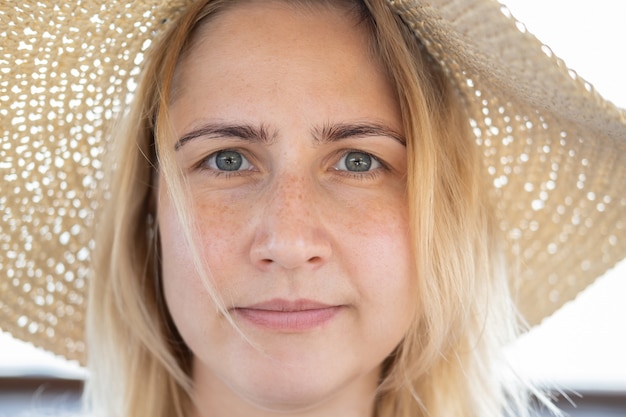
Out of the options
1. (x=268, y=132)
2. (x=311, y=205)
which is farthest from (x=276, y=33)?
(x=311, y=205)

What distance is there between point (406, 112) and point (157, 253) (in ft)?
1.64

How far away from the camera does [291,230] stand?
1.19m

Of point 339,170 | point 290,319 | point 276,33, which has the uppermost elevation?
point 276,33

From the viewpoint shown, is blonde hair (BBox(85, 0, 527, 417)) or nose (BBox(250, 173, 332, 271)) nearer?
nose (BBox(250, 173, 332, 271))

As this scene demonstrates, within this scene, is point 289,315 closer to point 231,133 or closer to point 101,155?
point 231,133

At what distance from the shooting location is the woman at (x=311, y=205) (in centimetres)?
123

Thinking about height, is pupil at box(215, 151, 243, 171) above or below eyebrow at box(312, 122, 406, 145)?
below

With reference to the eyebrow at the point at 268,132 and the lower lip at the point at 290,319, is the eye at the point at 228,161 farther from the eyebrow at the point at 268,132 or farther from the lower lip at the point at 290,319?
the lower lip at the point at 290,319

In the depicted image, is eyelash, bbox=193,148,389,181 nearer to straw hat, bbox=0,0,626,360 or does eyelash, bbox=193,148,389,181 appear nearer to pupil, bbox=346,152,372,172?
pupil, bbox=346,152,372,172

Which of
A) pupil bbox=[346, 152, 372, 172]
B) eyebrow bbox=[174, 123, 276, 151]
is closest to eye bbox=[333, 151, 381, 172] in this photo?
pupil bbox=[346, 152, 372, 172]

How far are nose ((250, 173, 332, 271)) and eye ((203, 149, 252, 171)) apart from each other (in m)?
0.10

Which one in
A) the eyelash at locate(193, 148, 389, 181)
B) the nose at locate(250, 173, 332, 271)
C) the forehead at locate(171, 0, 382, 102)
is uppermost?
the forehead at locate(171, 0, 382, 102)

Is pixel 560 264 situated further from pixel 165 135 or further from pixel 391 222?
pixel 165 135

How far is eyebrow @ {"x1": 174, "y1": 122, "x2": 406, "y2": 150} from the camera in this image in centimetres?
124
